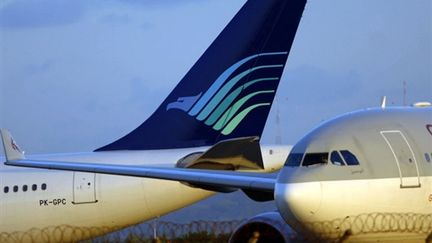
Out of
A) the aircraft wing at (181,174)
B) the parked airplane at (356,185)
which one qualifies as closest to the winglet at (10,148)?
the aircraft wing at (181,174)

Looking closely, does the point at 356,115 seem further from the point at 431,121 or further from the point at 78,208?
the point at 78,208

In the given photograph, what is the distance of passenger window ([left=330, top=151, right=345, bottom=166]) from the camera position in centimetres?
1417

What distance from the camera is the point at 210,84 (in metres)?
25.3

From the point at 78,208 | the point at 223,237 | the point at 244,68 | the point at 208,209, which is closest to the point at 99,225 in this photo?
the point at 78,208

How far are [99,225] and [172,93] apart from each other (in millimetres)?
3819

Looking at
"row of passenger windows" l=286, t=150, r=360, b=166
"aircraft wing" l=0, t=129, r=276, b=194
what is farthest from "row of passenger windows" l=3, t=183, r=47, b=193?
"row of passenger windows" l=286, t=150, r=360, b=166

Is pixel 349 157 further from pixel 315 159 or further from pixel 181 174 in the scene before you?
pixel 181 174

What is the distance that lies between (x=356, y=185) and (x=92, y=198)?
11.6m

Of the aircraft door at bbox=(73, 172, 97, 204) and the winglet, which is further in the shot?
the aircraft door at bbox=(73, 172, 97, 204)

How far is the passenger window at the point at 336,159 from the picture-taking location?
46.5 ft

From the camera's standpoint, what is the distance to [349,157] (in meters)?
14.3

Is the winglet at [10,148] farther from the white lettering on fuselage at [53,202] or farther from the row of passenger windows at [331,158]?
the row of passenger windows at [331,158]

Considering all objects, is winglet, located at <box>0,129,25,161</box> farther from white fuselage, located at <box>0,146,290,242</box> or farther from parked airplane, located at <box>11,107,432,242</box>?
parked airplane, located at <box>11,107,432,242</box>

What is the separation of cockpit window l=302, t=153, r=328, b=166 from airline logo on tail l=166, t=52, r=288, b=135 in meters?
10.6
